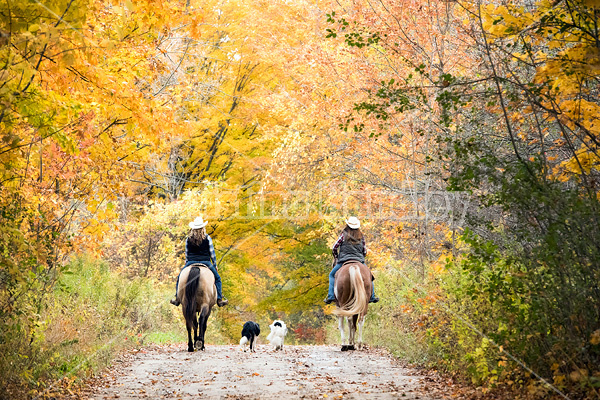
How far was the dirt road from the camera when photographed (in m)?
7.69

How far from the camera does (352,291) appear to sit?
46.4 ft

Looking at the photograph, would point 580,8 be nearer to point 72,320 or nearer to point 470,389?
point 470,389

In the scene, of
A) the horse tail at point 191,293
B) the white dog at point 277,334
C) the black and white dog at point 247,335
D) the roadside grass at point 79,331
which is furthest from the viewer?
the white dog at point 277,334

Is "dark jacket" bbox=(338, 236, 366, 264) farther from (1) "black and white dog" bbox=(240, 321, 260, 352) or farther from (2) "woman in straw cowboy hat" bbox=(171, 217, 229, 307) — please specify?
(2) "woman in straw cowboy hat" bbox=(171, 217, 229, 307)

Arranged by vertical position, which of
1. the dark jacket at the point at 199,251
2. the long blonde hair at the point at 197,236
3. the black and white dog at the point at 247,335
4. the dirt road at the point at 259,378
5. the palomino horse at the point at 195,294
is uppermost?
the long blonde hair at the point at 197,236

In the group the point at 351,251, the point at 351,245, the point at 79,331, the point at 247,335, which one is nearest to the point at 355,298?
the point at 351,251

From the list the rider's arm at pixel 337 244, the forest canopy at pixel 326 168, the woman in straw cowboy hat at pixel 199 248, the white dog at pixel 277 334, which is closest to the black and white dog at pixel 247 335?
the white dog at pixel 277 334

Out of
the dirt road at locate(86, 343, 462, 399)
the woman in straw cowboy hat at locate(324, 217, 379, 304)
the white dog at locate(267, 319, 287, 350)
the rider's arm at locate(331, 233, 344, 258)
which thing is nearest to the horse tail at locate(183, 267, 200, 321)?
the dirt road at locate(86, 343, 462, 399)

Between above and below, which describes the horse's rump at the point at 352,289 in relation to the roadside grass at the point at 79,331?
above

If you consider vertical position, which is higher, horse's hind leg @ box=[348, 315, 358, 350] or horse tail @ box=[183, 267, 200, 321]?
horse tail @ box=[183, 267, 200, 321]

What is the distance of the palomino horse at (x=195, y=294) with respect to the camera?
13.8 metres

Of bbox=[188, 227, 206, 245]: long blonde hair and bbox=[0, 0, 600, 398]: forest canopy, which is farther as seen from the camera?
bbox=[188, 227, 206, 245]: long blonde hair

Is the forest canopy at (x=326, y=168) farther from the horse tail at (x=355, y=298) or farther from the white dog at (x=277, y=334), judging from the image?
the white dog at (x=277, y=334)

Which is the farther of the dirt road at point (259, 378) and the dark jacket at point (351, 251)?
the dark jacket at point (351, 251)
